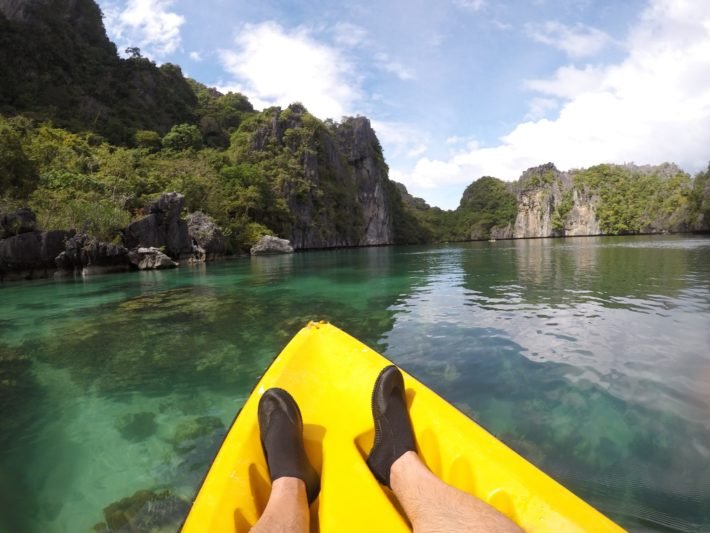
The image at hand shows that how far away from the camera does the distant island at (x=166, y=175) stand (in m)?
21.3

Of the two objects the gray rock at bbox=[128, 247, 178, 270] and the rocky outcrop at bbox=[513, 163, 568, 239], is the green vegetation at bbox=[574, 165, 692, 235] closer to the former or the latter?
the rocky outcrop at bbox=[513, 163, 568, 239]

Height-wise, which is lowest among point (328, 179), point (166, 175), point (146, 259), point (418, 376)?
point (418, 376)

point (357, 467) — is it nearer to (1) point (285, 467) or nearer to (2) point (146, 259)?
(1) point (285, 467)

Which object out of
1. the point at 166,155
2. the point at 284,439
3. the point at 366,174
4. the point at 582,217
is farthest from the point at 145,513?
the point at 582,217

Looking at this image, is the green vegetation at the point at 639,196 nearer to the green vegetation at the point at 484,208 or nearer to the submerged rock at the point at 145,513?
the green vegetation at the point at 484,208

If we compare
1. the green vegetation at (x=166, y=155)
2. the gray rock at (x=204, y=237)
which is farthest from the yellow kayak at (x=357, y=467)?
the gray rock at (x=204, y=237)

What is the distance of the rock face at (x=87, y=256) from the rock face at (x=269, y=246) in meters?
16.6

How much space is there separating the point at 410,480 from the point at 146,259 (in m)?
23.1

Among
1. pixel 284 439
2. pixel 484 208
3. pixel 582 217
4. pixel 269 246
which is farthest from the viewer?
pixel 484 208

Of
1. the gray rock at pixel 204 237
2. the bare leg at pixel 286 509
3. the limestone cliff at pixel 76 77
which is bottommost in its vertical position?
the bare leg at pixel 286 509

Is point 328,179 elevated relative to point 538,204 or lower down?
elevated

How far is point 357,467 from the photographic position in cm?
198

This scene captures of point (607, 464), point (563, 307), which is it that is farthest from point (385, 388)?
point (563, 307)

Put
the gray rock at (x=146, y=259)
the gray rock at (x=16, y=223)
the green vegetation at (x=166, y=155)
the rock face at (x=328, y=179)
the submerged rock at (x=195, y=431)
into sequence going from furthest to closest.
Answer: the rock face at (x=328, y=179)
the green vegetation at (x=166, y=155)
the gray rock at (x=146, y=259)
the gray rock at (x=16, y=223)
the submerged rock at (x=195, y=431)
